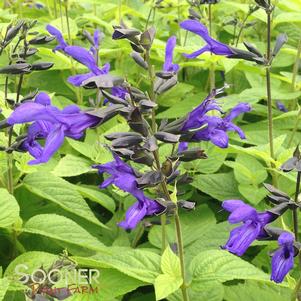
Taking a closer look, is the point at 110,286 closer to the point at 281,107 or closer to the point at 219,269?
the point at 219,269

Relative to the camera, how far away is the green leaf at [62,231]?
1942mm

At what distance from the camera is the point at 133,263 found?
1.81m

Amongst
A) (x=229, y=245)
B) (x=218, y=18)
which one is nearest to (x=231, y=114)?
(x=229, y=245)

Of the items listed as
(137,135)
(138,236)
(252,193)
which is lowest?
(138,236)

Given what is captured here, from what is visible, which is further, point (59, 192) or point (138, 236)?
point (138, 236)

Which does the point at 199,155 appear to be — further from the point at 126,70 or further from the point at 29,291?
the point at 126,70

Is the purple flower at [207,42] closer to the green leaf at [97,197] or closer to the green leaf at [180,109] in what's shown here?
the green leaf at [97,197]

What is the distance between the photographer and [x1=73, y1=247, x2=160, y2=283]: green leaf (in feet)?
5.71

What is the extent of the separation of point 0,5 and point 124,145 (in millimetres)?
3738

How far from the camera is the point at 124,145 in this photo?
4.66ft

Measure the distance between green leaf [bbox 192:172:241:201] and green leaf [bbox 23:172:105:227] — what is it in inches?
24.1

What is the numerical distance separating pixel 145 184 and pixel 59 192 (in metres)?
0.83

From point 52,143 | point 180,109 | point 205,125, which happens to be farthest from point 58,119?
point 180,109

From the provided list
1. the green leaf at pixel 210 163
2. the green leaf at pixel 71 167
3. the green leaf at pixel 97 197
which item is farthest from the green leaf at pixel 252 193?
the green leaf at pixel 71 167
